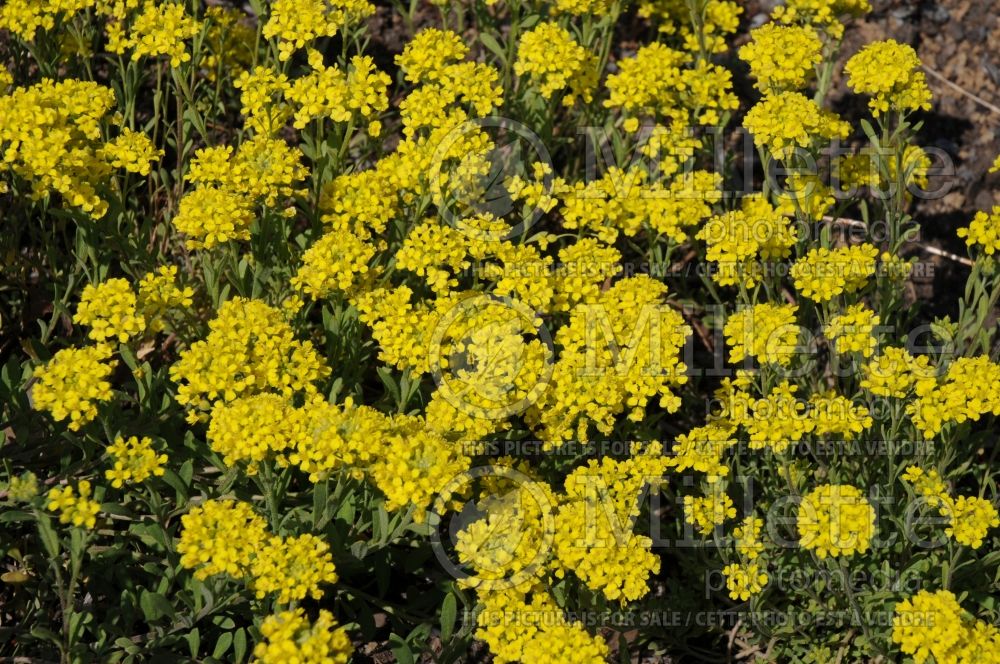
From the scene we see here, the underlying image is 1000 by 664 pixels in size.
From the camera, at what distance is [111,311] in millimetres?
3529

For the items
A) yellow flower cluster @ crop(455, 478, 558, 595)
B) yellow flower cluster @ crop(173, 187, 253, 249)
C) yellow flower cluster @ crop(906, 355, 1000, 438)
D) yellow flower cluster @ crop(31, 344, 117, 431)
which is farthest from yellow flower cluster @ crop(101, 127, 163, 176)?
yellow flower cluster @ crop(906, 355, 1000, 438)

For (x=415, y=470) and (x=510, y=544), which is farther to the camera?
(x=510, y=544)

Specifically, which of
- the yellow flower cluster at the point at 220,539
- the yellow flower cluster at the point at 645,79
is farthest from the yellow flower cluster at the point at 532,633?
the yellow flower cluster at the point at 645,79

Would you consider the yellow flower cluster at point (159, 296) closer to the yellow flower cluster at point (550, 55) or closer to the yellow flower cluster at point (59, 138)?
the yellow flower cluster at point (59, 138)

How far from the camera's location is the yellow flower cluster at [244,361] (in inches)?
138

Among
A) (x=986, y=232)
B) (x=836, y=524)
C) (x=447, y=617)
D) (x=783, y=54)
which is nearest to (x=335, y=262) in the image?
(x=447, y=617)

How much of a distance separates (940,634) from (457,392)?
1719 mm

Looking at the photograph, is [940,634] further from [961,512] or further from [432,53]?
[432,53]

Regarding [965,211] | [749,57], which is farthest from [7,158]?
[965,211]

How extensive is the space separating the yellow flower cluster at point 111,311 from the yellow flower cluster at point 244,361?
20 centimetres

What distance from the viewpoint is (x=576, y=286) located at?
407 centimetres

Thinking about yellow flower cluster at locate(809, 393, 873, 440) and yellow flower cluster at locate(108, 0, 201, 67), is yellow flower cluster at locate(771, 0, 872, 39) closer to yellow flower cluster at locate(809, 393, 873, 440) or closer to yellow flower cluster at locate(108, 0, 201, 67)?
yellow flower cluster at locate(809, 393, 873, 440)

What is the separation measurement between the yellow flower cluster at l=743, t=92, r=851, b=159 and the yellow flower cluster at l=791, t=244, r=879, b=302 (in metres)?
0.49

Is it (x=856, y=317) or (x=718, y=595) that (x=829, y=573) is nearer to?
(x=718, y=595)
